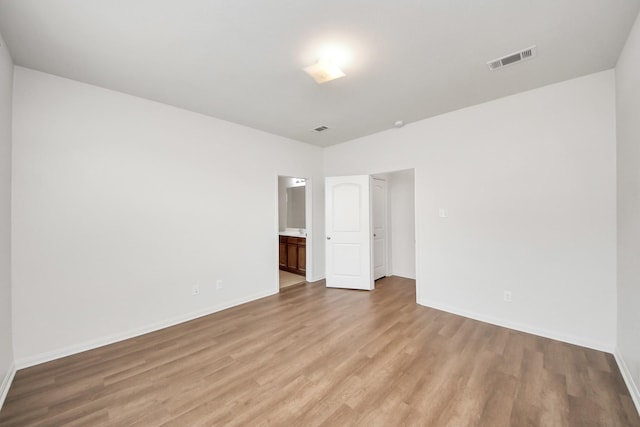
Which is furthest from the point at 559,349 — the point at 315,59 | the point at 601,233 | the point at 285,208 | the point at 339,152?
the point at 285,208

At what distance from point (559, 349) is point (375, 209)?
3024mm

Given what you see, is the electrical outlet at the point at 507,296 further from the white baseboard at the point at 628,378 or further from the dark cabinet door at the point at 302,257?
the dark cabinet door at the point at 302,257

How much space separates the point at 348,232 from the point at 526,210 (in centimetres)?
247

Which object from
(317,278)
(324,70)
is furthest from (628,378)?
(317,278)

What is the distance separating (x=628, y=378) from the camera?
6.20 feet

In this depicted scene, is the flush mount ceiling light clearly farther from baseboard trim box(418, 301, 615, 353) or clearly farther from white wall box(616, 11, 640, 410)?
baseboard trim box(418, 301, 615, 353)

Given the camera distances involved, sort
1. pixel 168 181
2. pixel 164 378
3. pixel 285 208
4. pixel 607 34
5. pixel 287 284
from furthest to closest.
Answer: pixel 285 208, pixel 287 284, pixel 168 181, pixel 164 378, pixel 607 34

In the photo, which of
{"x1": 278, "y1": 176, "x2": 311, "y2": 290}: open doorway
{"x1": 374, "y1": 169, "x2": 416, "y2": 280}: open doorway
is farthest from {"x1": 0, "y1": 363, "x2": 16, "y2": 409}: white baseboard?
{"x1": 374, "y1": 169, "x2": 416, "y2": 280}: open doorway

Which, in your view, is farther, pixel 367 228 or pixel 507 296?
pixel 367 228

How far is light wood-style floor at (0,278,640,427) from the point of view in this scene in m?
1.64

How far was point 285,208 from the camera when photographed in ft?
20.6

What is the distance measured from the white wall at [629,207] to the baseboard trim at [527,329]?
17 cm

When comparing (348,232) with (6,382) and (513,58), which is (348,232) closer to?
(513,58)

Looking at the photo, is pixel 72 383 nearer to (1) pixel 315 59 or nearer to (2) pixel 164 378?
(2) pixel 164 378
